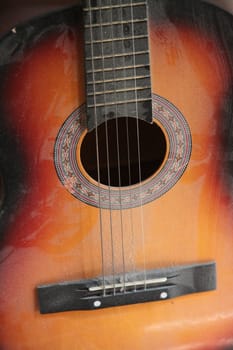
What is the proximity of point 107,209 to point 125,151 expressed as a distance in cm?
20

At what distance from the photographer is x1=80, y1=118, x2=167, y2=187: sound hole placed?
90cm

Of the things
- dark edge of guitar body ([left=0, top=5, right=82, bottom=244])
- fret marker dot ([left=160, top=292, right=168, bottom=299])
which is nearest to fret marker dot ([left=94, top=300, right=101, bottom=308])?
fret marker dot ([left=160, top=292, right=168, bottom=299])

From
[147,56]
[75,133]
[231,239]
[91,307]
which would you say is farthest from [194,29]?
[91,307]

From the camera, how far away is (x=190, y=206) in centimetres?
81

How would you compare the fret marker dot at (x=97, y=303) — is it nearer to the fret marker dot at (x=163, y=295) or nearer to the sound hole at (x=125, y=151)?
the fret marker dot at (x=163, y=295)

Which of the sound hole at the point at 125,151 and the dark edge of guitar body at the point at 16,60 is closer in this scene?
the dark edge of guitar body at the point at 16,60

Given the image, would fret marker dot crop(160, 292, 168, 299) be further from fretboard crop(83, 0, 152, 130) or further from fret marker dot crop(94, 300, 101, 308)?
fretboard crop(83, 0, 152, 130)

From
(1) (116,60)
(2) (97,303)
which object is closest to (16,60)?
(1) (116,60)

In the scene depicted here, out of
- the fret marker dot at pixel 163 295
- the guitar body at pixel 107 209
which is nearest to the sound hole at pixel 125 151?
the guitar body at pixel 107 209

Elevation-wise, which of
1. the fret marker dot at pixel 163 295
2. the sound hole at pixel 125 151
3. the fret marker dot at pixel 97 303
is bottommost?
the fret marker dot at pixel 97 303

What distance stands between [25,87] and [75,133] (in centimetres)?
11

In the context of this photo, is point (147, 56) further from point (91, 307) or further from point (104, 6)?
point (91, 307)

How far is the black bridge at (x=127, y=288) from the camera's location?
30.8 inches

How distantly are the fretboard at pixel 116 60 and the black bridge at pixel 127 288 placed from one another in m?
0.27
